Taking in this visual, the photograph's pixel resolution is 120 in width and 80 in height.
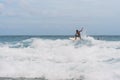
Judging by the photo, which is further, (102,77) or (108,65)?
(108,65)

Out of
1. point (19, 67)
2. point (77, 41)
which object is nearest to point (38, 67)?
point (19, 67)

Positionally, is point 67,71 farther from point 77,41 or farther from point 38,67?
point 77,41

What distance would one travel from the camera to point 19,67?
1288cm

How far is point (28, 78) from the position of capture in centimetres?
1133

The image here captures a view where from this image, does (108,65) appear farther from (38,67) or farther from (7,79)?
(7,79)

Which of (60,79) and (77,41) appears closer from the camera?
(60,79)

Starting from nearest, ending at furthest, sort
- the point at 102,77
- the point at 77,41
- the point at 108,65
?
1. the point at 102,77
2. the point at 108,65
3. the point at 77,41

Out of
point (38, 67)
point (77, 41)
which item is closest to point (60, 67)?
point (38, 67)

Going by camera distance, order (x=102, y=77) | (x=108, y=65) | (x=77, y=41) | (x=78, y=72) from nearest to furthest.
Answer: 1. (x=102, y=77)
2. (x=78, y=72)
3. (x=108, y=65)
4. (x=77, y=41)

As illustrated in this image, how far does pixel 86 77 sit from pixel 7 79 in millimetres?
2336

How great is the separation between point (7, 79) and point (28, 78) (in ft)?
2.08

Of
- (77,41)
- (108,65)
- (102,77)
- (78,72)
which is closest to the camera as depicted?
(102,77)

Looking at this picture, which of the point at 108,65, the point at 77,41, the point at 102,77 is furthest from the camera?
the point at 77,41

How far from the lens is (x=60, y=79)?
1102 cm
